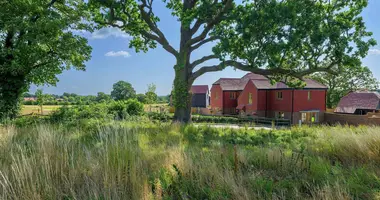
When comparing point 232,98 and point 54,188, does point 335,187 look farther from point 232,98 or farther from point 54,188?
point 232,98

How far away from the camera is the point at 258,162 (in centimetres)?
380

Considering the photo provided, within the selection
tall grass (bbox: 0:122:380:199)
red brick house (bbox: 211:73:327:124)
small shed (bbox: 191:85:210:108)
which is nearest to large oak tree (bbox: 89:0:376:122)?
tall grass (bbox: 0:122:380:199)

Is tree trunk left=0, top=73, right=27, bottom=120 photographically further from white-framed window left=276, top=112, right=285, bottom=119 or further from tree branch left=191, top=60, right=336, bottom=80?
white-framed window left=276, top=112, right=285, bottom=119

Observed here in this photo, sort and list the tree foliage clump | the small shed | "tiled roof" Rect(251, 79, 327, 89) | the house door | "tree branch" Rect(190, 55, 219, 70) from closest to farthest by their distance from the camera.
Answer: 1. "tree branch" Rect(190, 55, 219, 70)
2. the house door
3. "tiled roof" Rect(251, 79, 327, 89)
4. the tree foliage clump
5. the small shed

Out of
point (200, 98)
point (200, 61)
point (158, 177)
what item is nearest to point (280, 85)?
point (200, 61)

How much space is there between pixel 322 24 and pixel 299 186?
10.2 meters

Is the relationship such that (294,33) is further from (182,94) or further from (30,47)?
(30,47)

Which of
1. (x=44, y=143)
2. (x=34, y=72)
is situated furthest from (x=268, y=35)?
(x=34, y=72)

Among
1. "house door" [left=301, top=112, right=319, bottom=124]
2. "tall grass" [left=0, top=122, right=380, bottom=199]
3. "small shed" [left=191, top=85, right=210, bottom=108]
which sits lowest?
"house door" [left=301, top=112, right=319, bottom=124]

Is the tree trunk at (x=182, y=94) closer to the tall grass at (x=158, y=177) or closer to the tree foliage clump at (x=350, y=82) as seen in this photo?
the tall grass at (x=158, y=177)

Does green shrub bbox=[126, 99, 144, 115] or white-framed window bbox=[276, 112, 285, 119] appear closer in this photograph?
green shrub bbox=[126, 99, 144, 115]

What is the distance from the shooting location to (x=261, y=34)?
413 inches

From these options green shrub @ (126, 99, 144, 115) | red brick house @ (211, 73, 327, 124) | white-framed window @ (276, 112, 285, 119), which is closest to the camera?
green shrub @ (126, 99, 144, 115)

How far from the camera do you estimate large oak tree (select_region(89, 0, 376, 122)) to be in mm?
10148
